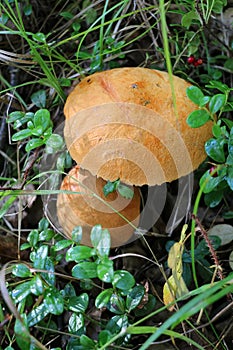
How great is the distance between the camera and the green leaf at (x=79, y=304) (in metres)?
1.35

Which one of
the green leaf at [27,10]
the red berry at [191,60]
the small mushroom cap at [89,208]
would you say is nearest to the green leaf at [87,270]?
the small mushroom cap at [89,208]

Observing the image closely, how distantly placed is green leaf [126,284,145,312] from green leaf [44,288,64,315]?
0.20 metres

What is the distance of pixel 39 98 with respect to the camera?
1.93m

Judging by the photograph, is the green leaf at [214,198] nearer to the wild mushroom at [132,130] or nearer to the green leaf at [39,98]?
the wild mushroom at [132,130]

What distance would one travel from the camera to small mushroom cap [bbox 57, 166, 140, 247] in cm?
163

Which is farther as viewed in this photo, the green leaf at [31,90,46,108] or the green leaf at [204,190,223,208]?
the green leaf at [31,90,46,108]

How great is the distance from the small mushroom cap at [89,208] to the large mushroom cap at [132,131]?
137 mm

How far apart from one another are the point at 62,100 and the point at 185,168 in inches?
22.8

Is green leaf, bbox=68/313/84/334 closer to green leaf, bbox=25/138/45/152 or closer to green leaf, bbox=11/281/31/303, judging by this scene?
green leaf, bbox=11/281/31/303

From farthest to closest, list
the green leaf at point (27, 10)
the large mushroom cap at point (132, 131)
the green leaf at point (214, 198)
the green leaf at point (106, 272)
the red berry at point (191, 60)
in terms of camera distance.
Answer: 1. the green leaf at point (27, 10)
2. the red berry at point (191, 60)
3. the green leaf at point (214, 198)
4. the large mushroom cap at point (132, 131)
5. the green leaf at point (106, 272)

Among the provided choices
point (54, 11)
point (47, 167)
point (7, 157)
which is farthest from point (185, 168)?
point (54, 11)

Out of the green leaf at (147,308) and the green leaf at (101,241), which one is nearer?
the green leaf at (101,241)

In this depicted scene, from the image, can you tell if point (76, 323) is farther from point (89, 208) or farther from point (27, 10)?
point (27, 10)

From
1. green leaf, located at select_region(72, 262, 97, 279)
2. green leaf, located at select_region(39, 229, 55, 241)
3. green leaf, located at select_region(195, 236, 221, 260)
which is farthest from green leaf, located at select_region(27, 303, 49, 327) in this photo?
green leaf, located at select_region(195, 236, 221, 260)
